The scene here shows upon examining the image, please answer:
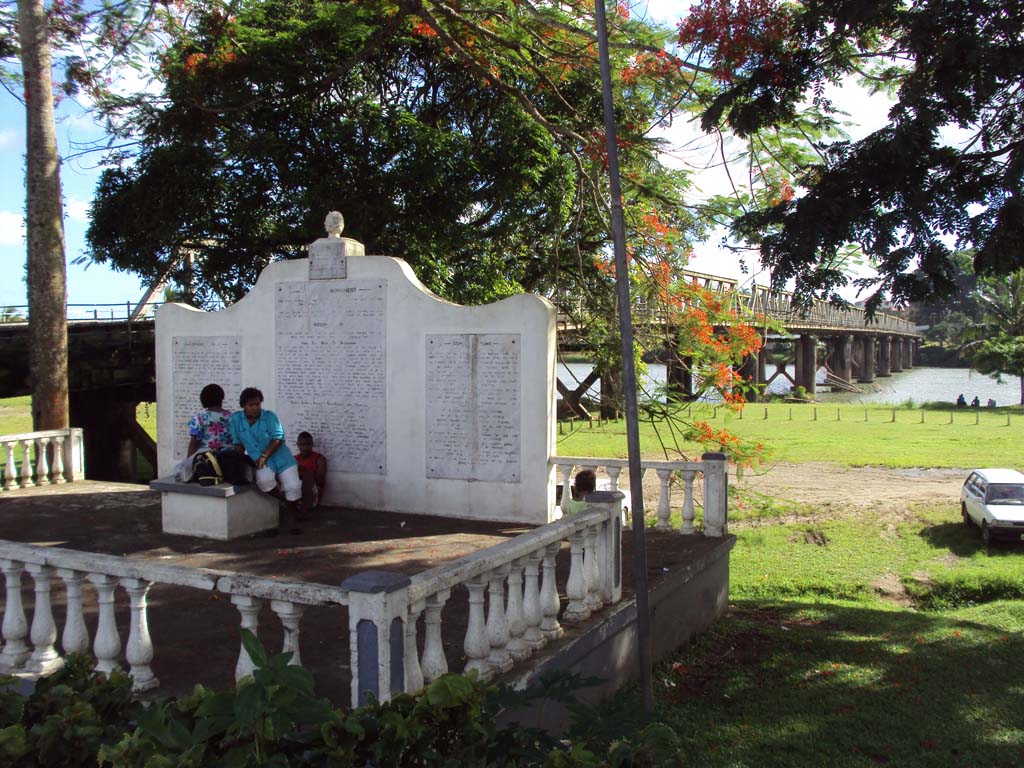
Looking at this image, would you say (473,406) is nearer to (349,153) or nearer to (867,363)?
(349,153)

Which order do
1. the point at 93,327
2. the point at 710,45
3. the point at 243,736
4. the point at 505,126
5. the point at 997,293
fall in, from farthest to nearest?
the point at 997,293
the point at 93,327
the point at 505,126
the point at 710,45
the point at 243,736

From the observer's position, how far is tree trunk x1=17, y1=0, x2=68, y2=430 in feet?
37.9

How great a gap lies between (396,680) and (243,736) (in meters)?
1.51

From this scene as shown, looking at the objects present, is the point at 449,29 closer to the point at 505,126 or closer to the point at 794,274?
the point at 505,126

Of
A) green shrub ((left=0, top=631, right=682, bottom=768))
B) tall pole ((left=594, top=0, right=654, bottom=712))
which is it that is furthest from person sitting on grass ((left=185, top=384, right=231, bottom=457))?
green shrub ((left=0, top=631, right=682, bottom=768))

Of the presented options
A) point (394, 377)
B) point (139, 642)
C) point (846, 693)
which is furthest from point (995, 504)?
point (139, 642)

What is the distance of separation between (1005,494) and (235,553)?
39.5 feet

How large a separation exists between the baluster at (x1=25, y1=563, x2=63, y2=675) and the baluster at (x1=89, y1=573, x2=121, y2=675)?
38 centimetres

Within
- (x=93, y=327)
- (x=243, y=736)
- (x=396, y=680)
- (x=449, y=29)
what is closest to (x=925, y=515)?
(x=449, y=29)

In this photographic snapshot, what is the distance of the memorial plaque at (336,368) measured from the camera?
9.14 m

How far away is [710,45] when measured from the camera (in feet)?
26.0

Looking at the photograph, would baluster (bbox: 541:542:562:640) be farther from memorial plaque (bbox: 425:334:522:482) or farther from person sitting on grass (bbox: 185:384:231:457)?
person sitting on grass (bbox: 185:384:231:457)

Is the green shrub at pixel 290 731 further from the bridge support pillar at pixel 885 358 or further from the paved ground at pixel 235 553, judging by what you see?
the bridge support pillar at pixel 885 358

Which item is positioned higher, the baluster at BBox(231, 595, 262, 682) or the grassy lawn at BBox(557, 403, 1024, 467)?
the baluster at BBox(231, 595, 262, 682)
